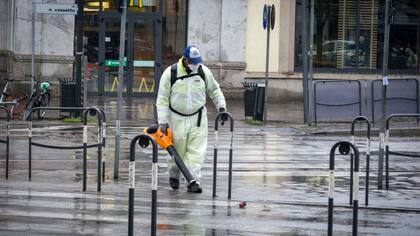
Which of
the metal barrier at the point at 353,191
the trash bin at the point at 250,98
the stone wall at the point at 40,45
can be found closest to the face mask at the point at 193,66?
the metal barrier at the point at 353,191

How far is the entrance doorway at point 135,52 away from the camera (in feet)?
114

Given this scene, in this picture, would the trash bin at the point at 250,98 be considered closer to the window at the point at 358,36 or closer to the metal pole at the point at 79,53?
the metal pole at the point at 79,53

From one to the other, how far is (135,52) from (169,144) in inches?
856

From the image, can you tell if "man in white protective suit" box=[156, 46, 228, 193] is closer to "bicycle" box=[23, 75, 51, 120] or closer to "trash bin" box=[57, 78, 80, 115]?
"trash bin" box=[57, 78, 80, 115]

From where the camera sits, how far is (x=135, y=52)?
114 feet

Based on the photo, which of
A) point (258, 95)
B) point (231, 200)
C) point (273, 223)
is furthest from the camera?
point (258, 95)

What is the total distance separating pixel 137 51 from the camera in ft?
114

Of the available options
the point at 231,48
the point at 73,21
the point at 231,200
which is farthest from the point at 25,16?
the point at 231,200

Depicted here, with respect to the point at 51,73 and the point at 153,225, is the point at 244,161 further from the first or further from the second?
the point at 51,73

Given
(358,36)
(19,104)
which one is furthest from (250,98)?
(358,36)

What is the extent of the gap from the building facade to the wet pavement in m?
13.0

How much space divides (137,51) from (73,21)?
7.87 ft

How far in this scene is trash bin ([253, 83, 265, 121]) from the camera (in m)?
25.9

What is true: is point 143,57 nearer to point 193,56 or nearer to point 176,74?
point 176,74
